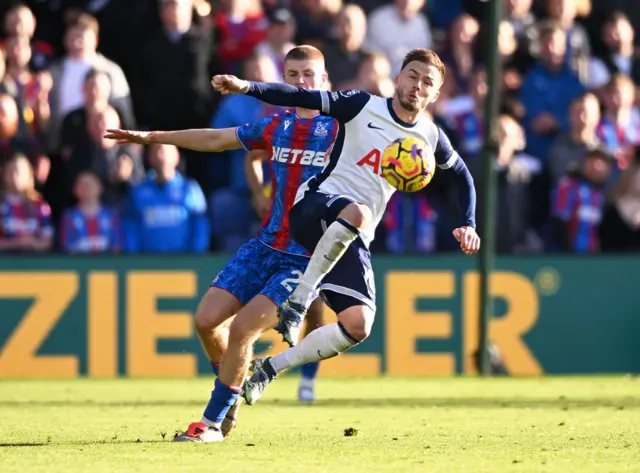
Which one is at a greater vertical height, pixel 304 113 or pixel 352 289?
pixel 304 113

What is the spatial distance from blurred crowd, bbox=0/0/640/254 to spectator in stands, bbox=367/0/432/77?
2 centimetres

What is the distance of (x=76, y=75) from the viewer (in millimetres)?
13828

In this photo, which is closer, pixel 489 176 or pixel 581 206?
pixel 489 176

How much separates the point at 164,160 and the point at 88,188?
0.79 metres

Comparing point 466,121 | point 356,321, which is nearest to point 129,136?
point 356,321

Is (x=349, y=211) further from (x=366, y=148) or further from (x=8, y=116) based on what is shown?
(x=8, y=116)

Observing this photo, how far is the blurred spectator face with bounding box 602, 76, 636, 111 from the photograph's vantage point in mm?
14664

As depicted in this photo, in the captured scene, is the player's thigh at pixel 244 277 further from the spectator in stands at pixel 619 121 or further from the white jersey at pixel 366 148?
the spectator in stands at pixel 619 121

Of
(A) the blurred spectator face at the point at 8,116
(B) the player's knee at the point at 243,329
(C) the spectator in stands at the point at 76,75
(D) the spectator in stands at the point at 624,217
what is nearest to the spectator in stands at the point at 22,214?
(A) the blurred spectator face at the point at 8,116

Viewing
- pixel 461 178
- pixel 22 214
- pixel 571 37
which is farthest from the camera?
pixel 571 37

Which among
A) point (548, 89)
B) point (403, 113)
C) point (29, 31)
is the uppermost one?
point (29, 31)

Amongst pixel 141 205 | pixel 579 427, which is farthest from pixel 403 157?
pixel 141 205

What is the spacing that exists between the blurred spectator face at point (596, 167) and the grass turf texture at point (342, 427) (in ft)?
7.46

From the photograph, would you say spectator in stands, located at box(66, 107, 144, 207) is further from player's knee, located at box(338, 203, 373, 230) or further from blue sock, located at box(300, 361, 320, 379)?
player's knee, located at box(338, 203, 373, 230)
